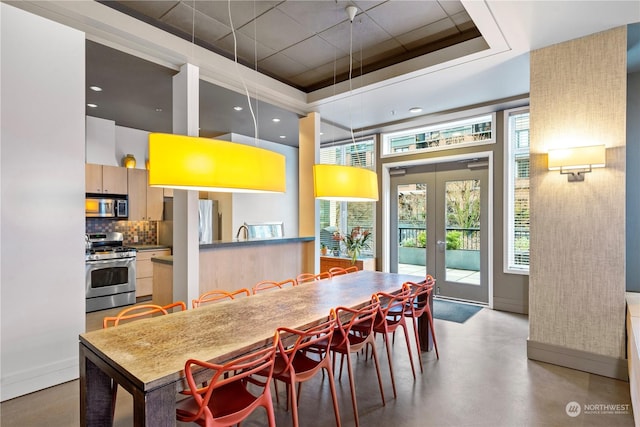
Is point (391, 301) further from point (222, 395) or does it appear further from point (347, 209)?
point (347, 209)

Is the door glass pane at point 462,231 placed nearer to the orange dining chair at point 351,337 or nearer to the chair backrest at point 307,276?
the chair backrest at point 307,276

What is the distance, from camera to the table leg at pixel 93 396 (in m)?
1.74

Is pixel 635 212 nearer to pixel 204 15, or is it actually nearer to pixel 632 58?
pixel 632 58

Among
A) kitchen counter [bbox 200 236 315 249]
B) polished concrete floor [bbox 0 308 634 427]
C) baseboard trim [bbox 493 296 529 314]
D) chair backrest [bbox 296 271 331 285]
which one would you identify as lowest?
polished concrete floor [bbox 0 308 634 427]

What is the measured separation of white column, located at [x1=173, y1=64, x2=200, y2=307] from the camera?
11.1 ft

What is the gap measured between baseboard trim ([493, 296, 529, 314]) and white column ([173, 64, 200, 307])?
410 centimetres

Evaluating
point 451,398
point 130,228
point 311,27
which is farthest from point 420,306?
point 130,228

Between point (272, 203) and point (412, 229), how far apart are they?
280cm

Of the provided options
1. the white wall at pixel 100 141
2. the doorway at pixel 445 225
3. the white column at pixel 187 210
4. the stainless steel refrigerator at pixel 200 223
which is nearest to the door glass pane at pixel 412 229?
the doorway at pixel 445 225

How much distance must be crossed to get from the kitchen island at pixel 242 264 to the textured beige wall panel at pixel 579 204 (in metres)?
2.83

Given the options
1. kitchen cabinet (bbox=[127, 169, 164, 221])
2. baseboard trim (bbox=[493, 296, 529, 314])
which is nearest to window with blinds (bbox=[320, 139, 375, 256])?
baseboard trim (bbox=[493, 296, 529, 314])

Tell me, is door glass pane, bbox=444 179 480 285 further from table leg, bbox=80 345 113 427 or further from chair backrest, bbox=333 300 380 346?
table leg, bbox=80 345 113 427

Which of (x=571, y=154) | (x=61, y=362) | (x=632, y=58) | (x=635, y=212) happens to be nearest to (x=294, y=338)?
(x=61, y=362)

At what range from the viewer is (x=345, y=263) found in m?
5.94
